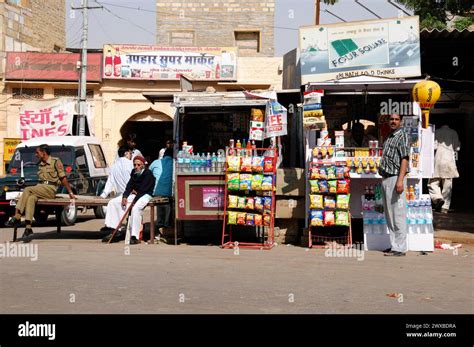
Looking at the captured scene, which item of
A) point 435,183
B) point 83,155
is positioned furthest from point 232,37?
point 435,183

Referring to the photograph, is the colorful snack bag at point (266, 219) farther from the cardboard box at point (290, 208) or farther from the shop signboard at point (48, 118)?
the shop signboard at point (48, 118)

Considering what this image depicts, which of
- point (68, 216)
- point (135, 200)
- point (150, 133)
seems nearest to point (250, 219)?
point (135, 200)

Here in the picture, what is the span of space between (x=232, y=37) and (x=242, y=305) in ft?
88.0

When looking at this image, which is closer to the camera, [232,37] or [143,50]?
[143,50]

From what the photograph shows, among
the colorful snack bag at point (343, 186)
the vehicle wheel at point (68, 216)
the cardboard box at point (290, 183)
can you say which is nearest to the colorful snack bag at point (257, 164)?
the cardboard box at point (290, 183)

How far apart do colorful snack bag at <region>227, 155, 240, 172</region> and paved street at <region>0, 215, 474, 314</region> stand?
1.31 metres

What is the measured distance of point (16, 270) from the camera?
26.4ft

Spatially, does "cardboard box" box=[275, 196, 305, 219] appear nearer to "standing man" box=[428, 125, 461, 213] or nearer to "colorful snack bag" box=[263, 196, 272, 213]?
"colorful snack bag" box=[263, 196, 272, 213]

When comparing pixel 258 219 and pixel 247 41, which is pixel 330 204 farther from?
pixel 247 41

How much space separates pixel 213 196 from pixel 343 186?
212 cm

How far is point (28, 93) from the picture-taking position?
2686 centimetres

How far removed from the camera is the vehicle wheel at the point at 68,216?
15.0 metres

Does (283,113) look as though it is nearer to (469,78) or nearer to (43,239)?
(43,239)
